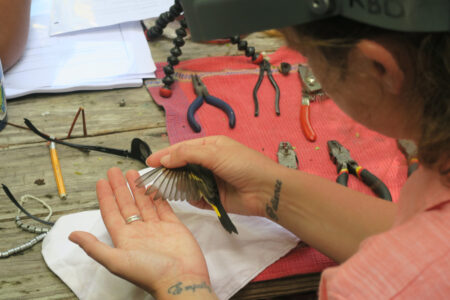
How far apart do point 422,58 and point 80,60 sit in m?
0.91

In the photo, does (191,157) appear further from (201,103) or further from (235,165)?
(201,103)

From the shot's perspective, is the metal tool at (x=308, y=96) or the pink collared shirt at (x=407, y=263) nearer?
the pink collared shirt at (x=407, y=263)

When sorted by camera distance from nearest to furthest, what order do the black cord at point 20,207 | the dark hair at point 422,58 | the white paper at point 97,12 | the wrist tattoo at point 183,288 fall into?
the dark hair at point 422,58
the wrist tattoo at point 183,288
the black cord at point 20,207
the white paper at point 97,12

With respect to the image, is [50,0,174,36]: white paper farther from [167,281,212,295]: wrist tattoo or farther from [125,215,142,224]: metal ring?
[167,281,212,295]: wrist tattoo

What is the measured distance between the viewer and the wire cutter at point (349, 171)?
0.86 meters

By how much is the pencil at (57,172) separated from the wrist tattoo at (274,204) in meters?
0.35

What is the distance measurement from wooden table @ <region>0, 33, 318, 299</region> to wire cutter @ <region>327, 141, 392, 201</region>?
8.1 inches

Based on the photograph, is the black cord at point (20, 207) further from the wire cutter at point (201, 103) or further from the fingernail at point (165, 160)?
the wire cutter at point (201, 103)

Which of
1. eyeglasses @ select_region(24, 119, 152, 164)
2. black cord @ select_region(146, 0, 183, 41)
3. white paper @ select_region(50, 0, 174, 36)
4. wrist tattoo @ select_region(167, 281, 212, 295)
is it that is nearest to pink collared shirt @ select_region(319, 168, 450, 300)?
wrist tattoo @ select_region(167, 281, 212, 295)

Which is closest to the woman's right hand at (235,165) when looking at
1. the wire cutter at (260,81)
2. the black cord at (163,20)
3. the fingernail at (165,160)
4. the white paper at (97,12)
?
the fingernail at (165,160)

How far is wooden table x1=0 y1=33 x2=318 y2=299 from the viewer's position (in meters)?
0.70

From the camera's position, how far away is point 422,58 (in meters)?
0.42

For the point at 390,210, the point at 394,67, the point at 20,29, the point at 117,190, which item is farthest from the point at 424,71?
the point at 20,29

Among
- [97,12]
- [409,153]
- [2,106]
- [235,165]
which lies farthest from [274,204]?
[97,12]
